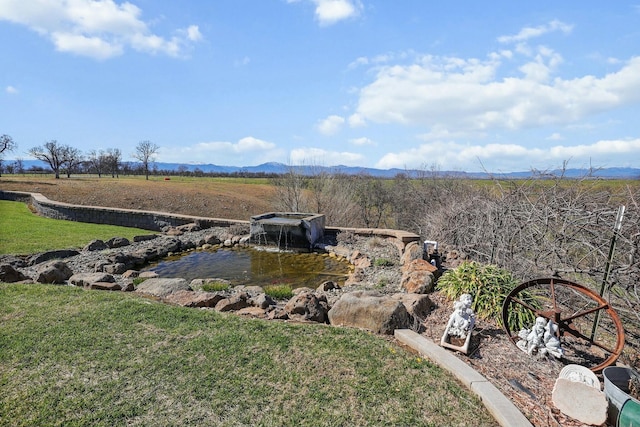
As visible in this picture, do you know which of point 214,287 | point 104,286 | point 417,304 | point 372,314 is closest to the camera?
point 372,314

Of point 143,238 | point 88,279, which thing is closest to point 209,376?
point 88,279

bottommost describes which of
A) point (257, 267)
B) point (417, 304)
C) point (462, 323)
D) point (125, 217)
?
point (257, 267)

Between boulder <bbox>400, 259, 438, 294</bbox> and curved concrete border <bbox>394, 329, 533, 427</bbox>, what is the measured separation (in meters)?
1.53

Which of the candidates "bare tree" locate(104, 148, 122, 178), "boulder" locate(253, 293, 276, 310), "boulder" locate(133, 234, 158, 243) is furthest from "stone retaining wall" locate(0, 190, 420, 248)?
"bare tree" locate(104, 148, 122, 178)

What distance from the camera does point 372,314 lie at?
177 inches

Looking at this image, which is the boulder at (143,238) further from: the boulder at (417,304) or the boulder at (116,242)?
the boulder at (417,304)

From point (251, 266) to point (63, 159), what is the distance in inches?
1718

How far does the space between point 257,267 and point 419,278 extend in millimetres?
5051

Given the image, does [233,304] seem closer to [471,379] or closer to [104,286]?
[104,286]

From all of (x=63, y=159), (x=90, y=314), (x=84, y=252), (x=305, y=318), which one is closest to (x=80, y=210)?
(x=84, y=252)

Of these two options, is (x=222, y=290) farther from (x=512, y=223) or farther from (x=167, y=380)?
(x=512, y=223)

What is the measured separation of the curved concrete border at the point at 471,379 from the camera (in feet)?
9.05

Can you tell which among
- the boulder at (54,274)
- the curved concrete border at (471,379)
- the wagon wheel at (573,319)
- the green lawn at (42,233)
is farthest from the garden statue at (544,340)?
the green lawn at (42,233)

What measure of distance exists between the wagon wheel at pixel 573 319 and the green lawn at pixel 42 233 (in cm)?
1108
